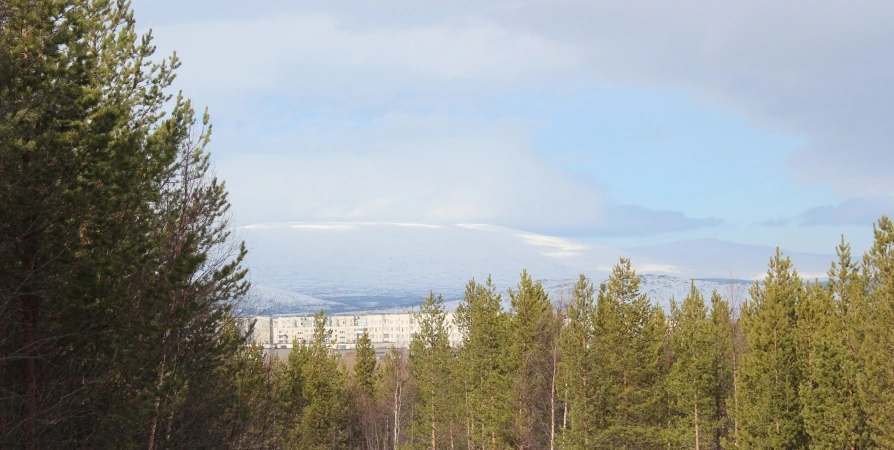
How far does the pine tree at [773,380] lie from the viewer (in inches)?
1208

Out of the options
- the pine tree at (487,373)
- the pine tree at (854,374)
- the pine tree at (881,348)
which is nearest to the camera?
the pine tree at (881,348)

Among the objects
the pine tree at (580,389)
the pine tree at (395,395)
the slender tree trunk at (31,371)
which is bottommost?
the pine tree at (395,395)

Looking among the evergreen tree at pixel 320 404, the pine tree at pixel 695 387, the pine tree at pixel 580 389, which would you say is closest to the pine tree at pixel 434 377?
the evergreen tree at pixel 320 404

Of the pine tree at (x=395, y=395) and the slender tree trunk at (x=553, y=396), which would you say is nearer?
the slender tree trunk at (x=553, y=396)

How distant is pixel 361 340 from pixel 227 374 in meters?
45.7

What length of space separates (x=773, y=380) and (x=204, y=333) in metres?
23.9

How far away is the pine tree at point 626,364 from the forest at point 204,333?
0.38ft

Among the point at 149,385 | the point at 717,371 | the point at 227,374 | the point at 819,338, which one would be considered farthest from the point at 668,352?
the point at 149,385

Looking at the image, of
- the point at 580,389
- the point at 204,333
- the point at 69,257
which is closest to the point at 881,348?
the point at 580,389

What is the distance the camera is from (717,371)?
42875mm

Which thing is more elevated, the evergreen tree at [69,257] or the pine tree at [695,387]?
the evergreen tree at [69,257]

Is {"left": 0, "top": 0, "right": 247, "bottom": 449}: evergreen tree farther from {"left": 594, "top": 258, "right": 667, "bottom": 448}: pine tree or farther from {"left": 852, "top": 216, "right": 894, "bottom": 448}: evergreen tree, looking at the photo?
{"left": 594, "top": 258, "right": 667, "bottom": 448}: pine tree

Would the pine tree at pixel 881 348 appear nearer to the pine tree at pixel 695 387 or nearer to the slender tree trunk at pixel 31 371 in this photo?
the pine tree at pixel 695 387

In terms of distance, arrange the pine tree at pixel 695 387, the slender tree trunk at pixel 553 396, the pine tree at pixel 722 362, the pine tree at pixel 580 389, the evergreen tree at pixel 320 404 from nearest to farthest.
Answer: the pine tree at pixel 580 389
the slender tree trunk at pixel 553 396
the pine tree at pixel 695 387
the pine tree at pixel 722 362
the evergreen tree at pixel 320 404
